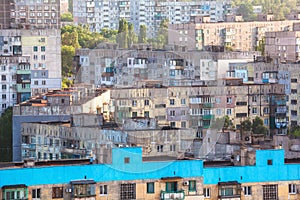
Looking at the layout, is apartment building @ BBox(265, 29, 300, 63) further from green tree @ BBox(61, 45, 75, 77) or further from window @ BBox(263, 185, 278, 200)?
window @ BBox(263, 185, 278, 200)

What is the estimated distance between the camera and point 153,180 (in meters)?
13.5

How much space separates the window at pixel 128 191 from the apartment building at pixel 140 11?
39.0m

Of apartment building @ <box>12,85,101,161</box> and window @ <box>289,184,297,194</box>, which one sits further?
apartment building @ <box>12,85,101,161</box>

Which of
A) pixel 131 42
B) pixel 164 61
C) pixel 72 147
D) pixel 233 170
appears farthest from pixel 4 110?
pixel 233 170

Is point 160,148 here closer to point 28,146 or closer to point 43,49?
point 28,146

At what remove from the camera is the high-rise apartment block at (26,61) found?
2877cm

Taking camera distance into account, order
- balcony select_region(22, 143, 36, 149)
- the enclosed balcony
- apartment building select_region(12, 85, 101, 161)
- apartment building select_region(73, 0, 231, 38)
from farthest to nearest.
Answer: apartment building select_region(73, 0, 231, 38) → apartment building select_region(12, 85, 101, 161) → balcony select_region(22, 143, 36, 149) → the enclosed balcony

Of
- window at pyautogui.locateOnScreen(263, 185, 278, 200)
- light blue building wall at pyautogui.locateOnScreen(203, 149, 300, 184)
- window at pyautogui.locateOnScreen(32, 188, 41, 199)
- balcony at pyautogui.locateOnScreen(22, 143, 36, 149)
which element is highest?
light blue building wall at pyautogui.locateOnScreen(203, 149, 300, 184)

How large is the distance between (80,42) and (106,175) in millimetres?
31474

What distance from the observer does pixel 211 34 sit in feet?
146

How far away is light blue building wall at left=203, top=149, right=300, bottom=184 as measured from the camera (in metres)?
13.7

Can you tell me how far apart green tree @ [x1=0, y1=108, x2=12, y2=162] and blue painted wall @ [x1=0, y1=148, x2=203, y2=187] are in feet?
25.2

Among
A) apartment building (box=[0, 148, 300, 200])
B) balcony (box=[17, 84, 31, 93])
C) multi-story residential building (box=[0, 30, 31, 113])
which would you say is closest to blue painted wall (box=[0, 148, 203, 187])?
apartment building (box=[0, 148, 300, 200])

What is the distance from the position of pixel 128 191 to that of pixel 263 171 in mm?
1276
